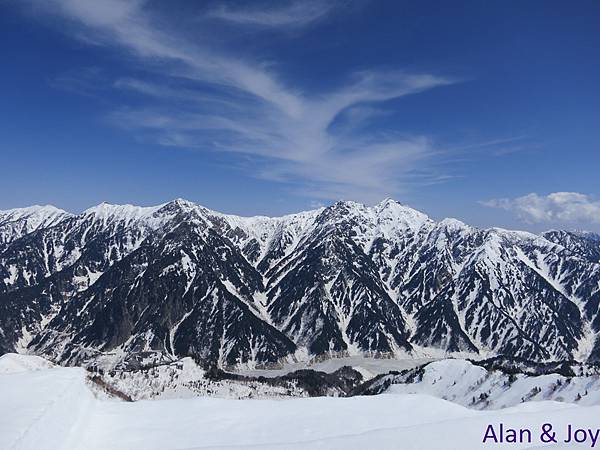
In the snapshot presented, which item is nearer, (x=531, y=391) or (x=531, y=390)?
(x=531, y=391)

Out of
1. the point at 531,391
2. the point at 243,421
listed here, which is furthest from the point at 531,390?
the point at 243,421

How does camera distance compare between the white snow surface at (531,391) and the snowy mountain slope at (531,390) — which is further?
the snowy mountain slope at (531,390)

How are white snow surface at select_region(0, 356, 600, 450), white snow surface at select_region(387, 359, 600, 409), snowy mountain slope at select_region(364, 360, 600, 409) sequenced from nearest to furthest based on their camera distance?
white snow surface at select_region(0, 356, 600, 450) → white snow surface at select_region(387, 359, 600, 409) → snowy mountain slope at select_region(364, 360, 600, 409)

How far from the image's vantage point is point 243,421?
130 feet

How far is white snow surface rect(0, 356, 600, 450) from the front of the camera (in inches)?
1171

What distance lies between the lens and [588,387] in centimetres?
15788

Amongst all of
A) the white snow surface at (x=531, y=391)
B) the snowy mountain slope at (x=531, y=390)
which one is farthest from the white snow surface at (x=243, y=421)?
the snowy mountain slope at (x=531, y=390)

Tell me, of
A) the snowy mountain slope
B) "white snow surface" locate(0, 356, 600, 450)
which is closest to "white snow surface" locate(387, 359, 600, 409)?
the snowy mountain slope

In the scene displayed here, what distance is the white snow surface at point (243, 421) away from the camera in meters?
29.7

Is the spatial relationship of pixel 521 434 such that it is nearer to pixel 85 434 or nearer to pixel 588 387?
pixel 85 434

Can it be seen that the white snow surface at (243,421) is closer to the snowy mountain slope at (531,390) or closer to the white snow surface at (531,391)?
the white snow surface at (531,391)

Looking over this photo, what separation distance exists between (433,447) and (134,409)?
29.0 m

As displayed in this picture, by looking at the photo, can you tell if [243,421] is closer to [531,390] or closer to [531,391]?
[531,391]

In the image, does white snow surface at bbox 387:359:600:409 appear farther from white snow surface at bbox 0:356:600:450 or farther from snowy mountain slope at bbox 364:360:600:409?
white snow surface at bbox 0:356:600:450
